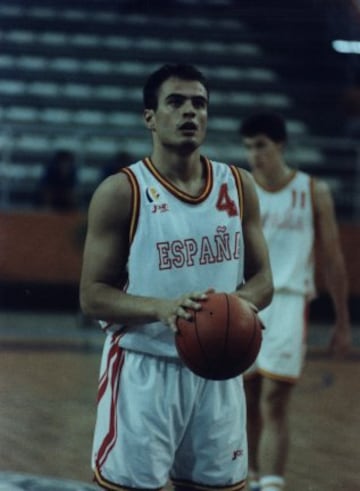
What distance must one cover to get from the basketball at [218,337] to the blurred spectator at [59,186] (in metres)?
8.87

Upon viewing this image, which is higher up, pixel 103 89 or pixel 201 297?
pixel 103 89

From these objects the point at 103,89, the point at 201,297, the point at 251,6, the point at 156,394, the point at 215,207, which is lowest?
the point at 156,394

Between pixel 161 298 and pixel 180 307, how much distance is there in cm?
21

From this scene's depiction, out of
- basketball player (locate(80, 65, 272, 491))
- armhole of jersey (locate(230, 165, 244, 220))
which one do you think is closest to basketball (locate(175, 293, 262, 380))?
basketball player (locate(80, 65, 272, 491))

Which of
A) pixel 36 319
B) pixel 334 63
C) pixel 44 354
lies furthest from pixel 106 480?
pixel 334 63

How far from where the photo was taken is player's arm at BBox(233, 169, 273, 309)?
10.5ft

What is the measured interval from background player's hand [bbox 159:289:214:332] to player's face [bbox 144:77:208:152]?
537 mm

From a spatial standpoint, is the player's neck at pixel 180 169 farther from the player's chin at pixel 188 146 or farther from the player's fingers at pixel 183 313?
the player's fingers at pixel 183 313

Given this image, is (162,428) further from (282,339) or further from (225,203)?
(282,339)

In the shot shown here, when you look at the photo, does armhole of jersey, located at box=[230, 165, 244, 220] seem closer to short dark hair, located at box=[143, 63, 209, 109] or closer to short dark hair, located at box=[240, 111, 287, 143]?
short dark hair, located at box=[143, 63, 209, 109]

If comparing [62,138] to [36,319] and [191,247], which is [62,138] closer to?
[36,319]

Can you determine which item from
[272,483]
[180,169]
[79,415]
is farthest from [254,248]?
[79,415]

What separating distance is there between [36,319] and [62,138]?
2918mm

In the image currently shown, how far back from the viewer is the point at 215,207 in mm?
3100
